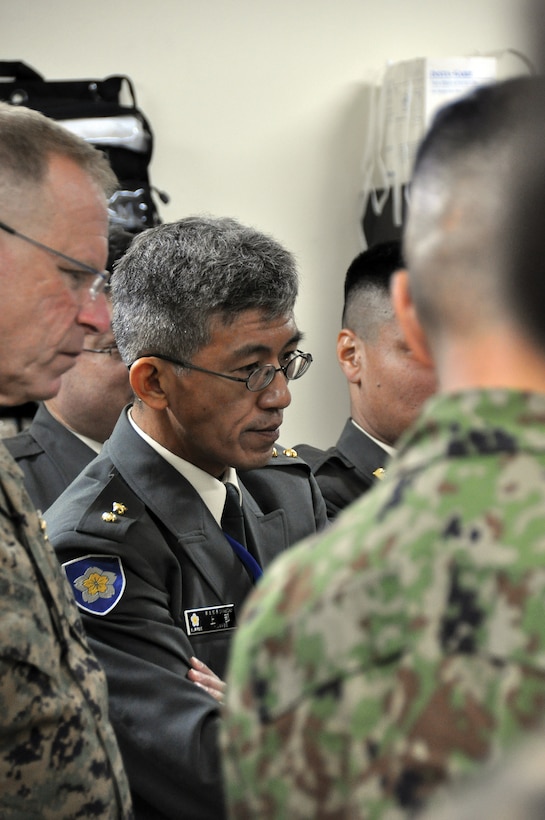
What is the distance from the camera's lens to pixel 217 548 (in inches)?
72.0

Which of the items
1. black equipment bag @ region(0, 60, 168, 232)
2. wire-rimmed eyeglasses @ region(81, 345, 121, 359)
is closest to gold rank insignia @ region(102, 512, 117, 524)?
wire-rimmed eyeglasses @ region(81, 345, 121, 359)

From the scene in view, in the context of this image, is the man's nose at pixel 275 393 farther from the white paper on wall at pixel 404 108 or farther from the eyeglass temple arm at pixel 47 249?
the white paper on wall at pixel 404 108

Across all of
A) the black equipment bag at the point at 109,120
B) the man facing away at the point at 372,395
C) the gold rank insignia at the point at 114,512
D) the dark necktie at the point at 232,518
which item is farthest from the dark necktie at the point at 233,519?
the black equipment bag at the point at 109,120

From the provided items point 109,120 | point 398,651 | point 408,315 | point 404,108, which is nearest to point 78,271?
point 408,315

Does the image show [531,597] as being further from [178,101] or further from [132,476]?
[178,101]

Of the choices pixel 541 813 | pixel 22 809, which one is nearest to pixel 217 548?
pixel 22 809

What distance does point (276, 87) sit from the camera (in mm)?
3645

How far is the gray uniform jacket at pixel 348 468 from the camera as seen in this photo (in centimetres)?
238

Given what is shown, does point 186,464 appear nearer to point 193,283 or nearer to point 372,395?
point 193,283

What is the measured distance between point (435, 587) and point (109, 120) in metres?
2.93

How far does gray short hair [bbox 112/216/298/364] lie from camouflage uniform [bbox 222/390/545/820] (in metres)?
1.17

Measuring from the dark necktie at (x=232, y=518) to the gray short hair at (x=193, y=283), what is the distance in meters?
0.27

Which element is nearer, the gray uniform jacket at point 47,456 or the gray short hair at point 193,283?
the gray short hair at point 193,283

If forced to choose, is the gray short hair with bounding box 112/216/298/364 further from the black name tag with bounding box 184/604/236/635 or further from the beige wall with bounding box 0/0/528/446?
the beige wall with bounding box 0/0/528/446
